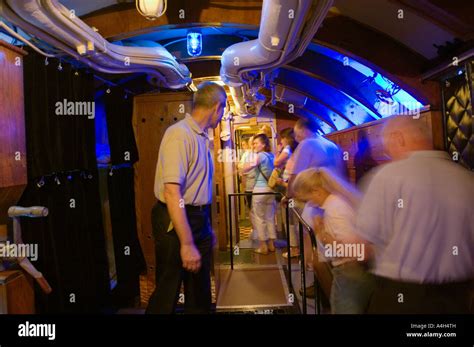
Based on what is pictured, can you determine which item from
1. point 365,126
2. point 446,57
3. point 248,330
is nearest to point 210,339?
point 248,330

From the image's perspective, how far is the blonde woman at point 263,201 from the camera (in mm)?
4406

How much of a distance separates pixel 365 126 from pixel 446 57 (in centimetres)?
146

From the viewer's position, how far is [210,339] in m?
1.81

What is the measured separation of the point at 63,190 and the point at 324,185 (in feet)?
6.42

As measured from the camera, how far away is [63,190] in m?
2.51

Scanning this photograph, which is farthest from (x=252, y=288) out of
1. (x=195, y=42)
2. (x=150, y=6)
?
(x=150, y=6)

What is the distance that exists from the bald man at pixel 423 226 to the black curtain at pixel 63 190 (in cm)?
212

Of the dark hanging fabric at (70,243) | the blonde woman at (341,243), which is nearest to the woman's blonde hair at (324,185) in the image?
the blonde woman at (341,243)

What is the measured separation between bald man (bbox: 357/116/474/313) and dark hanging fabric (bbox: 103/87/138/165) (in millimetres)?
2405

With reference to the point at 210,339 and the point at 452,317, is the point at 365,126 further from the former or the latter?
the point at 210,339

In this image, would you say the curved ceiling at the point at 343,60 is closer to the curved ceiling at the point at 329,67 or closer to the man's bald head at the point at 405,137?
the curved ceiling at the point at 329,67

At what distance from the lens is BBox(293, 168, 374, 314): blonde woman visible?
1.67 metres

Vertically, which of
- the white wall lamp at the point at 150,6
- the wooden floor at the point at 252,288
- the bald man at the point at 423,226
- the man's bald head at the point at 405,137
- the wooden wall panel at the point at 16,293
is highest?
the white wall lamp at the point at 150,6

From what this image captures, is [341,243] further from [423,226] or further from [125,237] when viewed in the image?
[125,237]
